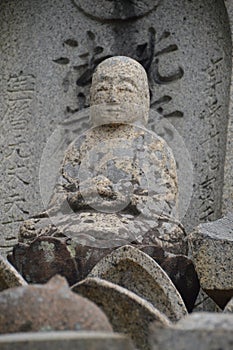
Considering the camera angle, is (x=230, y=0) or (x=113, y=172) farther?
(x=230, y=0)

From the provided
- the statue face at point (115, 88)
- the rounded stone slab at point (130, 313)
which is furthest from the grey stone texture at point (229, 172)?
the rounded stone slab at point (130, 313)

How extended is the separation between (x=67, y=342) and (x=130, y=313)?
1.00m

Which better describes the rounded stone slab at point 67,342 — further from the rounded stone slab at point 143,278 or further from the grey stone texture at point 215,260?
the grey stone texture at point 215,260

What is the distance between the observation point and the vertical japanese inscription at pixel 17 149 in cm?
843

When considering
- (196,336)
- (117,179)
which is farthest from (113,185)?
(196,336)

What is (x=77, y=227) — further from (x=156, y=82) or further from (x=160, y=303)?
(x=156, y=82)

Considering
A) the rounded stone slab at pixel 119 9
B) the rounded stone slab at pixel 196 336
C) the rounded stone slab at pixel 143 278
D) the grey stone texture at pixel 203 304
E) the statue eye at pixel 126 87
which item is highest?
the rounded stone slab at pixel 119 9

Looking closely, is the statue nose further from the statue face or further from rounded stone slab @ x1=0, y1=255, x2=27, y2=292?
rounded stone slab @ x1=0, y1=255, x2=27, y2=292

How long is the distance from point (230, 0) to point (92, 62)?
1032 mm

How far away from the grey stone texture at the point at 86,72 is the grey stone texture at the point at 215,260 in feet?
7.22

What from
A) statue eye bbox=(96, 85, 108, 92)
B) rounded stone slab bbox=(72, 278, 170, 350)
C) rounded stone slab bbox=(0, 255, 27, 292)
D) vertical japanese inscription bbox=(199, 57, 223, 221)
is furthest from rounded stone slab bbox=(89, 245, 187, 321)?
vertical japanese inscription bbox=(199, 57, 223, 221)

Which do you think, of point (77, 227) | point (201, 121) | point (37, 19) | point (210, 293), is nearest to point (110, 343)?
point (210, 293)

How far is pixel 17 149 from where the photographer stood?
855cm

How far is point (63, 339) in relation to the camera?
344 centimetres
